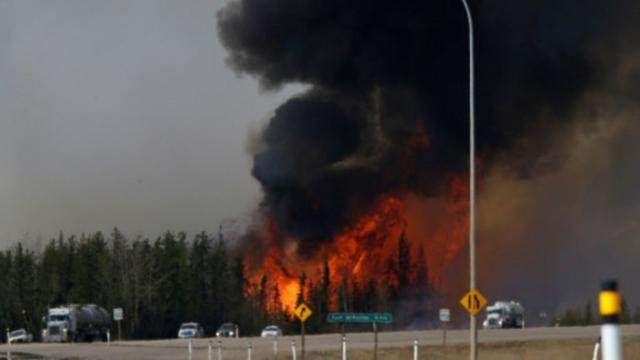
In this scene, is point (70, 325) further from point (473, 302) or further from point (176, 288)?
point (473, 302)

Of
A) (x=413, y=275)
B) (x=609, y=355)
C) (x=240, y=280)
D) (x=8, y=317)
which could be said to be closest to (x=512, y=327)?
(x=413, y=275)

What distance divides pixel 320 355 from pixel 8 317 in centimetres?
8907

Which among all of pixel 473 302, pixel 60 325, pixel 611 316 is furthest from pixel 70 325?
pixel 611 316

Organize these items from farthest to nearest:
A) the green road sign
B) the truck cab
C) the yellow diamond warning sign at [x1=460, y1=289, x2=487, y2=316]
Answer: the truck cab, the green road sign, the yellow diamond warning sign at [x1=460, y1=289, x2=487, y2=316]

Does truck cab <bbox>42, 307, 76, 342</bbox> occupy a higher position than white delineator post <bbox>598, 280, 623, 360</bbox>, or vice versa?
white delineator post <bbox>598, 280, 623, 360</bbox>

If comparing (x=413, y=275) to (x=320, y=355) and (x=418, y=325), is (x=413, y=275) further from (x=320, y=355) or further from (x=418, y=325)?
(x=320, y=355)

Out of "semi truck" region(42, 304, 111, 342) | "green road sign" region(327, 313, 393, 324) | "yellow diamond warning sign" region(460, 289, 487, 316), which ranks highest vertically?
"yellow diamond warning sign" region(460, 289, 487, 316)

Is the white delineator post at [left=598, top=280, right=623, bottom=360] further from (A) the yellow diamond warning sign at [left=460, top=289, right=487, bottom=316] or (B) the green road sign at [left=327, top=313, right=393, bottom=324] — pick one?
(B) the green road sign at [left=327, top=313, right=393, bottom=324]

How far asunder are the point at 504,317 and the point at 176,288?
46542mm

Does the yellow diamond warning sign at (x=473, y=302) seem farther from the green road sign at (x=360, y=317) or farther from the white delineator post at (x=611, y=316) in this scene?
the white delineator post at (x=611, y=316)

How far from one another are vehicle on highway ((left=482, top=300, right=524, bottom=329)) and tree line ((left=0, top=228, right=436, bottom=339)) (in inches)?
509

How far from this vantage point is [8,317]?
440ft

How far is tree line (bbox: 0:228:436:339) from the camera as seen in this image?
380 ft

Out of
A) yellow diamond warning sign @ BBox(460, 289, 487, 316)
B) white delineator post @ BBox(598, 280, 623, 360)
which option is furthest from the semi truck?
white delineator post @ BBox(598, 280, 623, 360)
